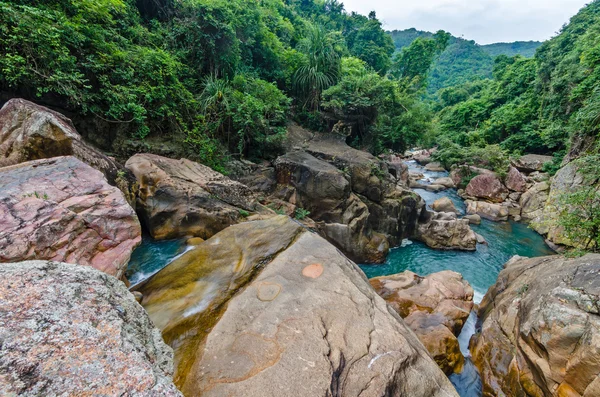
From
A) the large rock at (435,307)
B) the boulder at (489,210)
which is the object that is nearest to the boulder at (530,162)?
the boulder at (489,210)

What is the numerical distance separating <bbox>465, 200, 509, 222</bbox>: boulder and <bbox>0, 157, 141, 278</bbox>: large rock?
17.2 metres

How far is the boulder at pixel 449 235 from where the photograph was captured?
1075 cm

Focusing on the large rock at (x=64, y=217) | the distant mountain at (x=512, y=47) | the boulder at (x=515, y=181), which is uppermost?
the distant mountain at (x=512, y=47)

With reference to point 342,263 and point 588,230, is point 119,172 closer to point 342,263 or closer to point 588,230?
point 342,263

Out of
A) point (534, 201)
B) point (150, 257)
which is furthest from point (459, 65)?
point (150, 257)

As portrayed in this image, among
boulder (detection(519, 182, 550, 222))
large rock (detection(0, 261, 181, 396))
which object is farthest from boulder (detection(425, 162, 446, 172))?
large rock (detection(0, 261, 181, 396))

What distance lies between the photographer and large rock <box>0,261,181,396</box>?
1.12m

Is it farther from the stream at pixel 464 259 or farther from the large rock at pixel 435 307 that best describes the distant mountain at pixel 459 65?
the large rock at pixel 435 307

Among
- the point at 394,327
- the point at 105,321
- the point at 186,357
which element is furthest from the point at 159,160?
the point at 394,327

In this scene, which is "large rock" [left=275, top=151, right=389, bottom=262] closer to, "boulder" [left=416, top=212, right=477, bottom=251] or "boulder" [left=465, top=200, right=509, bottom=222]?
"boulder" [left=416, top=212, right=477, bottom=251]

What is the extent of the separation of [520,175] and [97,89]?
22099mm

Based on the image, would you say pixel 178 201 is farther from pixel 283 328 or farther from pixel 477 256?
pixel 477 256

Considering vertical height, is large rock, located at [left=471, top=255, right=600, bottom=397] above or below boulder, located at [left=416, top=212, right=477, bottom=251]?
above

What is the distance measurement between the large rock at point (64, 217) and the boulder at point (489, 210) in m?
17.2
